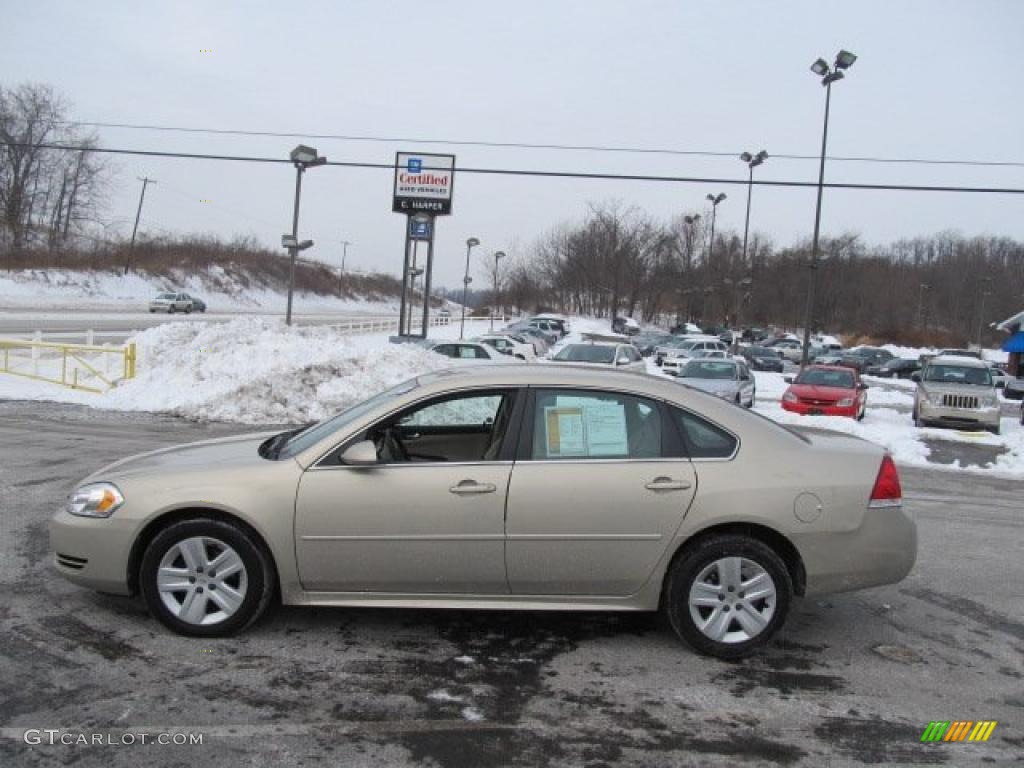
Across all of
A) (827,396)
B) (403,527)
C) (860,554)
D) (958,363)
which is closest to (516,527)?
(403,527)

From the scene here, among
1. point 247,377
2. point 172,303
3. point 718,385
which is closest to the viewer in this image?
point 247,377

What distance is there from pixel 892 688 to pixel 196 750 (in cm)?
335

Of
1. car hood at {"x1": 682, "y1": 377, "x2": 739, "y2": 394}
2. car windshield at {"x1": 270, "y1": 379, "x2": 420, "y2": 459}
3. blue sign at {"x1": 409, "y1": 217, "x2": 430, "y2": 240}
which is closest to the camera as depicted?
car windshield at {"x1": 270, "y1": 379, "x2": 420, "y2": 459}

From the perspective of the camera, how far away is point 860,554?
15.2ft

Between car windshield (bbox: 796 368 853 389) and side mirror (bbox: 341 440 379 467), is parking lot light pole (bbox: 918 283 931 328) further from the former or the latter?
side mirror (bbox: 341 440 379 467)

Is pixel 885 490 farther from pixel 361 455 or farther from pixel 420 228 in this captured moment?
pixel 420 228

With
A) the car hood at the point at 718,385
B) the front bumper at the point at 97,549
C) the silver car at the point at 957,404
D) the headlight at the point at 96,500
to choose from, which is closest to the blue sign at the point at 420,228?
the car hood at the point at 718,385

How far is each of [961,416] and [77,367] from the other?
20.1 m

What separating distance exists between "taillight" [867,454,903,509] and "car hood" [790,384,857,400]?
1588 centimetres

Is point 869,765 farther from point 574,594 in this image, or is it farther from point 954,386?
point 954,386

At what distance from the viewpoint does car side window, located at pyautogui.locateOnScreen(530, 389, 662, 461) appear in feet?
15.2

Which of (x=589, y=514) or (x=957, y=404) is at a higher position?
(x=957, y=404)

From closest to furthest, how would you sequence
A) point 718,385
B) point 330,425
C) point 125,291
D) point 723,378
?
point 330,425 < point 718,385 < point 723,378 < point 125,291

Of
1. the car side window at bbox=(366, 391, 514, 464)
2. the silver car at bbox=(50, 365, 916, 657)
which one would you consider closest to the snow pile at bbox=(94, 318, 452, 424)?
the car side window at bbox=(366, 391, 514, 464)
